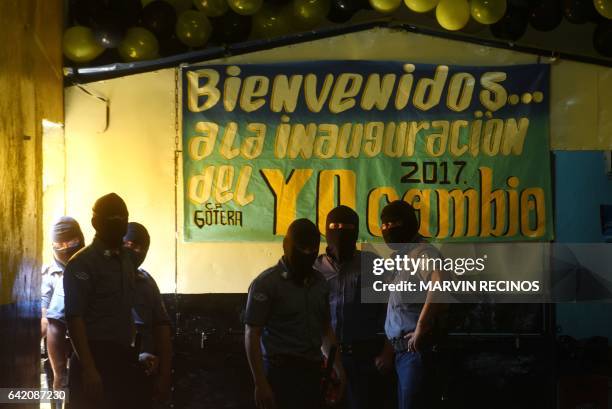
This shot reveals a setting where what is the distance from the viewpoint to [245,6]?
7945 mm

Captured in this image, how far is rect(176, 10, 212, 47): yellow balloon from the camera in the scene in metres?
8.04

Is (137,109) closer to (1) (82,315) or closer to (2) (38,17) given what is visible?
(2) (38,17)

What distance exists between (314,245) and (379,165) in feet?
6.73

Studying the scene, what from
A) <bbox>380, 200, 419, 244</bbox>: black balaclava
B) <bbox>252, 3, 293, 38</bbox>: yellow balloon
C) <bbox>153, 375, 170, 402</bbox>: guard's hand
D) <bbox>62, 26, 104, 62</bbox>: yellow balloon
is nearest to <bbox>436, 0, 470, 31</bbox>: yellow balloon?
<bbox>252, 3, 293, 38</bbox>: yellow balloon

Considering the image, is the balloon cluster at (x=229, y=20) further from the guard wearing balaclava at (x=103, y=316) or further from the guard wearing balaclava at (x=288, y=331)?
the guard wearing balaclava at (x=288, y=331)

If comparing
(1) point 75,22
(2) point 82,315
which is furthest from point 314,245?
(1) point 75,22

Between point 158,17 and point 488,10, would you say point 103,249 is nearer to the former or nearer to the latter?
point 158,17

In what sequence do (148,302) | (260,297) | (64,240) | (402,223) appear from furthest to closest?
(64,240), (402,223), (148,302), (260,297)

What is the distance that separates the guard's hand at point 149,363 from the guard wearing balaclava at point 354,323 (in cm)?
→ 138

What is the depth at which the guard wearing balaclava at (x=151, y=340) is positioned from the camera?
6426mm

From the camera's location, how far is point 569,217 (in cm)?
812

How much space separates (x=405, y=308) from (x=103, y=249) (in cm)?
219

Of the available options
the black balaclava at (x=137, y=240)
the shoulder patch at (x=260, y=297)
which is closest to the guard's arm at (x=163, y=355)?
the black balaclava at (x=137, y=240)

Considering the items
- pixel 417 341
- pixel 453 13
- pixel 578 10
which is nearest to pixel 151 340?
pixel 417 341
